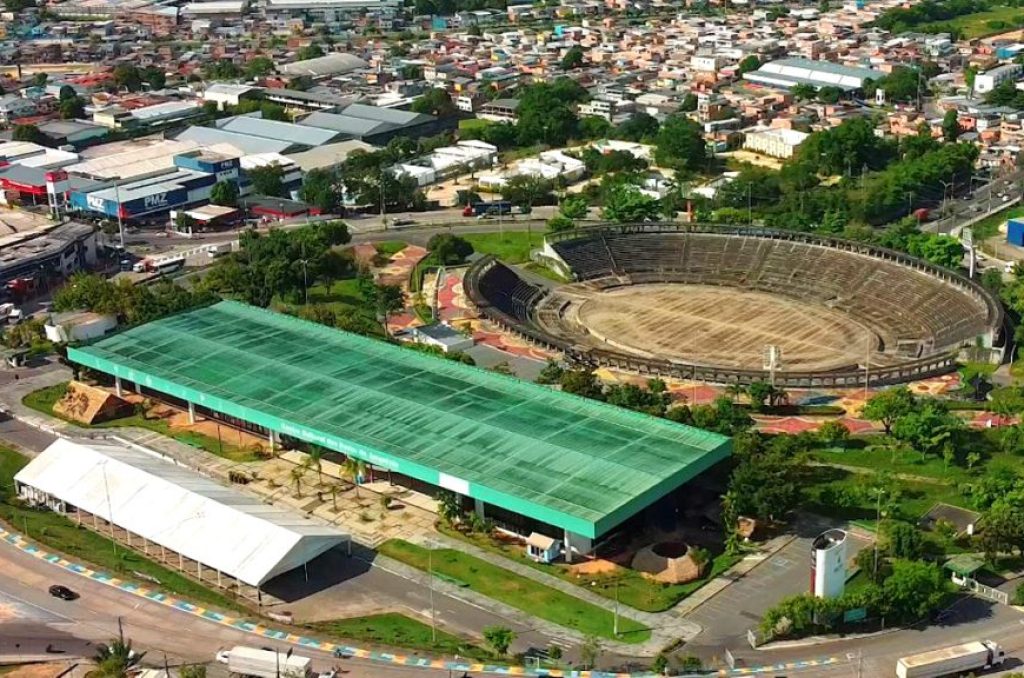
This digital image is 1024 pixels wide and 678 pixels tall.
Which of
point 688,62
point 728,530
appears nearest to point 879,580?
point 728,530

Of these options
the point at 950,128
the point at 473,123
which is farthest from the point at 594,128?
the point at 950,128

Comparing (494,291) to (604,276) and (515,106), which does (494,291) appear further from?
(515,106)

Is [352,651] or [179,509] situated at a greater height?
[179,509]

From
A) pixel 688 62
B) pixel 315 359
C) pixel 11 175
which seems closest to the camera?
pixel 315 359

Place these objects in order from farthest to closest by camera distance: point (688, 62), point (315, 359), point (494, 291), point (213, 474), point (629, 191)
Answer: point (688, 62)
point (629, 191)
point (494, 291)
point (315, 359)
point (213, 474)

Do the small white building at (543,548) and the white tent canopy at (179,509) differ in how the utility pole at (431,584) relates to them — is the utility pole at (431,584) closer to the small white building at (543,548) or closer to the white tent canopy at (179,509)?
the white tent canopy at (179,509)

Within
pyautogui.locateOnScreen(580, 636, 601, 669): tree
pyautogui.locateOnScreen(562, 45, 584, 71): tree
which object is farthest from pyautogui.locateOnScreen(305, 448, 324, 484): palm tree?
pyautogui.locateOnScreen(562, 45, 584, 71): tree

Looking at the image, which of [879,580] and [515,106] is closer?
[879,580]

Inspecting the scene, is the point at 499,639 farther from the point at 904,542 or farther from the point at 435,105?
the point at 435,105
